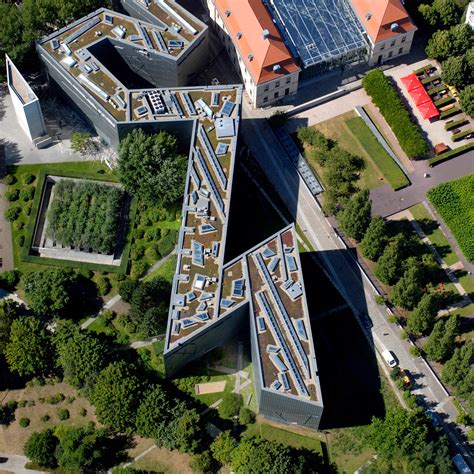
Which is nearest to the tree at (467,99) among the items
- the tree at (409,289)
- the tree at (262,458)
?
the tree at (409,289)

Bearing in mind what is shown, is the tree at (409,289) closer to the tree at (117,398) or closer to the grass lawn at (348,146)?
the grass lawn at (348,146)

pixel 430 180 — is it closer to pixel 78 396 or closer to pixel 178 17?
pixel 178 17

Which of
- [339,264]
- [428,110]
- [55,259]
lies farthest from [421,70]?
[55,259]

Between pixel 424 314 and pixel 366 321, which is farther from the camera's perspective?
pixel 366 321

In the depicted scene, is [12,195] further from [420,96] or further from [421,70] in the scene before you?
[421,70]

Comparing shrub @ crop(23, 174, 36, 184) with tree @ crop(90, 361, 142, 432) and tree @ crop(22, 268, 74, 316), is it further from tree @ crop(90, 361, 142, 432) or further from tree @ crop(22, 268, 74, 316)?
tree @ crop(90, 361, 142, 432)
